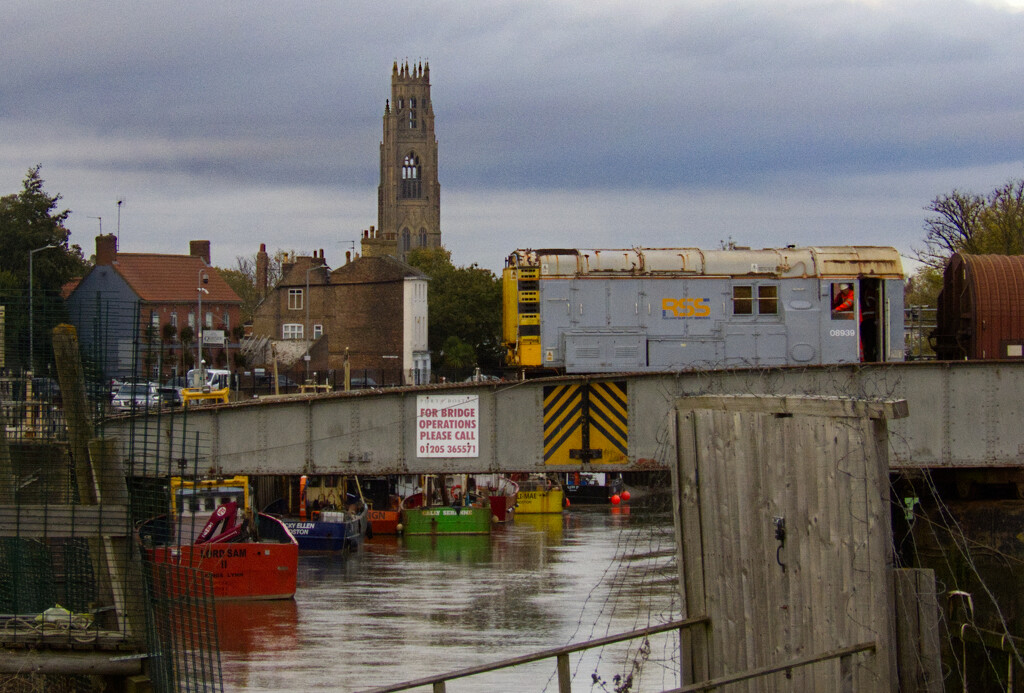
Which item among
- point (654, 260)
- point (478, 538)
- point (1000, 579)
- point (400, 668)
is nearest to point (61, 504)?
point (1000, 579)

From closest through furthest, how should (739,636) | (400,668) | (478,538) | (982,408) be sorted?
(739,636) < (982,408) < (400,668) < (478,538)

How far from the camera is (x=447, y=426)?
25.3 metres

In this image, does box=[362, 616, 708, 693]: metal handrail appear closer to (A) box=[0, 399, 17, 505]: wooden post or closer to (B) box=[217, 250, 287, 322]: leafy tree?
(A) box=[0, 399, 17, 505]: wooden post

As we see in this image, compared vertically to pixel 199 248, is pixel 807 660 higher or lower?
lower

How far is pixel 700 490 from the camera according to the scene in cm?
917

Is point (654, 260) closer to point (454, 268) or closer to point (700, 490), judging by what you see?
point (700, 490)

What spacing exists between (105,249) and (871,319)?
73371 millimetres

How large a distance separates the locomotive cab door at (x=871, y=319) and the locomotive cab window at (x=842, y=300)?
10.1 inches

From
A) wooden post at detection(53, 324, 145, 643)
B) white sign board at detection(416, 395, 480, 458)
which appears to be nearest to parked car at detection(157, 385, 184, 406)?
wooden post at detection(53, 324, 145, 643)

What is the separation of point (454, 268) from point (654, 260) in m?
97.9

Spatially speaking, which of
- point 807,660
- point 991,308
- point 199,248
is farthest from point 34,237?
point 807,660

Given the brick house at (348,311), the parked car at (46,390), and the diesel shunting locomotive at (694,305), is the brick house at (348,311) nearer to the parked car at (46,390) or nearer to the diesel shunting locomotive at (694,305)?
the diesel shunting locomotive at (694,305)

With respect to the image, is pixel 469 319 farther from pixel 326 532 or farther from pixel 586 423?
pixel 586 423

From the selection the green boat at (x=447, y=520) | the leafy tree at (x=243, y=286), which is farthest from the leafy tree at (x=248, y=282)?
the green boat at (x=447, y=520)
